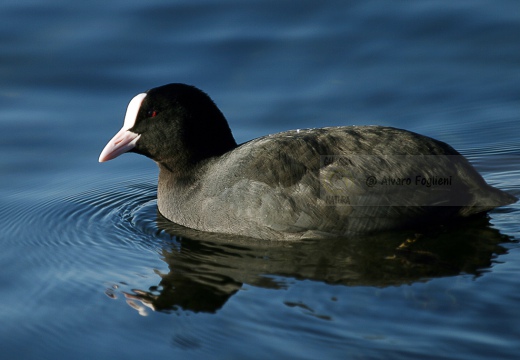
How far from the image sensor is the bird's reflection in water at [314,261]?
518 cm

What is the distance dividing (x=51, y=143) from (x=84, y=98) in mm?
872

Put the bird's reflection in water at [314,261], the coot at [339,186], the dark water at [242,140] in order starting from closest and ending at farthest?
1. the dark water at [242,140]
2. the bird's reflection in water at [314,261]
3. the coot at [339,186]

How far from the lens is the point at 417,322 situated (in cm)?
449

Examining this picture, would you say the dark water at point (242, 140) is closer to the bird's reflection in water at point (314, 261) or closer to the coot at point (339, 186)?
the bird's reflection in water at point (314, 261)

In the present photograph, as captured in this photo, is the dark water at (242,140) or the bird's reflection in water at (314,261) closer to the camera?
the dark water at (242,140)

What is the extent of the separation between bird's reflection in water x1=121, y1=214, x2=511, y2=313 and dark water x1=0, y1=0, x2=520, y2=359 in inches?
0.7

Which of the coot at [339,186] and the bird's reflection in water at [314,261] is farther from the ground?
the coot at [339,186]

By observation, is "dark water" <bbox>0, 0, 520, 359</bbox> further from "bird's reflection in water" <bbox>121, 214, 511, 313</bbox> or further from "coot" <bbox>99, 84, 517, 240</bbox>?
"coot" <bbox>99, 84, 517, 240</bbox>

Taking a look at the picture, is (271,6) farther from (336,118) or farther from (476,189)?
(476,189)

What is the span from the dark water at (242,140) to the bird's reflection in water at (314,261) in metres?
0.02

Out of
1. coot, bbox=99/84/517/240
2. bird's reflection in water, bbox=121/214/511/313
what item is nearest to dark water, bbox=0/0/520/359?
bird's reflection in water, bbox=121/214/511/313

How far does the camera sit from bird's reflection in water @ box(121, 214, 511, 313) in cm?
518

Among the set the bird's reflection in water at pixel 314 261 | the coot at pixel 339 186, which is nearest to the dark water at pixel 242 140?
the bird's reflection in water at pixel 314 261

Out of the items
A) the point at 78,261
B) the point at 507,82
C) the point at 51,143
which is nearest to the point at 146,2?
the point at 51,143
